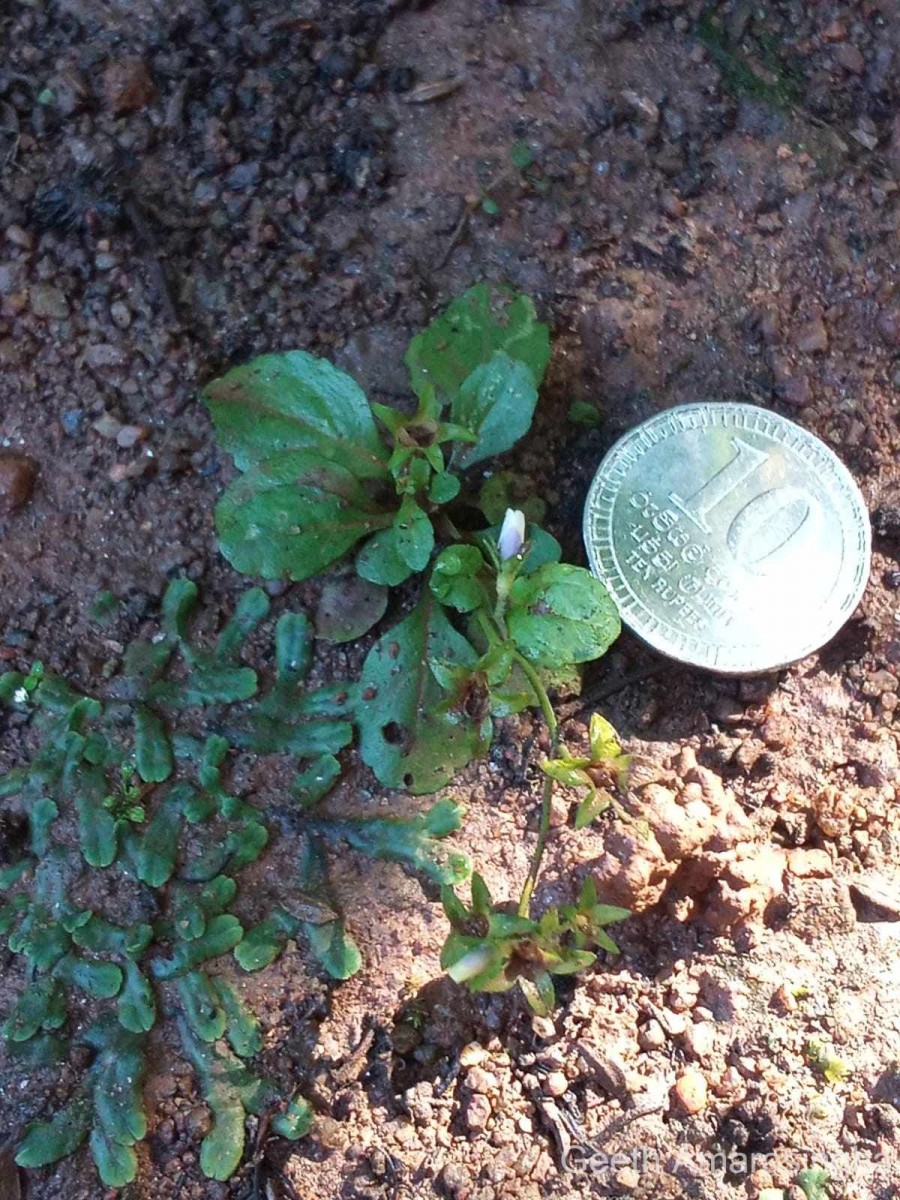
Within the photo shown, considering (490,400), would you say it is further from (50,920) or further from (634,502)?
(50,920)

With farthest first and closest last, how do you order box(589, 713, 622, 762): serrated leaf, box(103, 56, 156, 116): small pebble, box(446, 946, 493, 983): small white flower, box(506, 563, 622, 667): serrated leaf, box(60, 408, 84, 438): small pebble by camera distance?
1. box(103, 56, 156, 116): small pebble
2. box(60, 408, 84, 438): small pebble
3. box(506, 563, 622, 667): serrated leaf
4. box(589, 713, 622, 762): serrated leaf
5. box(446, 946, 493, 983): small white flower

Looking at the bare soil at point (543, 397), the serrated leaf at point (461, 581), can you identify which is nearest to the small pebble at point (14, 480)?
the bare soil at point (543, 397)

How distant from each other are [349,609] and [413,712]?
0.33m

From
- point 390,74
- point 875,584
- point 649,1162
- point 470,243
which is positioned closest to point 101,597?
point 470,243

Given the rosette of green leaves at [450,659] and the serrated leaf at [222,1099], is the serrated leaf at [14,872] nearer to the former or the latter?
the serrated leaf at [222,1099]

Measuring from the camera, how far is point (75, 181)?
3.14 m

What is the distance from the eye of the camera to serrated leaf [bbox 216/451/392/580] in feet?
9.24

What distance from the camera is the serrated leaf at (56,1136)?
2523 millimetres

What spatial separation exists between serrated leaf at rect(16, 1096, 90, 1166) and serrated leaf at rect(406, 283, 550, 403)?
6.37ft

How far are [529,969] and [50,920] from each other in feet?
3.87

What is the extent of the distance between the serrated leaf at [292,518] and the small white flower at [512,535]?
382 millimetres

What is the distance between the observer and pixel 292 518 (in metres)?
2.82

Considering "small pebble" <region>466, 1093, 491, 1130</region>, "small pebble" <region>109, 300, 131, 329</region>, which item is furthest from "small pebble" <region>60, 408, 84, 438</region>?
"small pebble" <region>466, 1093, 491, 1130</region>

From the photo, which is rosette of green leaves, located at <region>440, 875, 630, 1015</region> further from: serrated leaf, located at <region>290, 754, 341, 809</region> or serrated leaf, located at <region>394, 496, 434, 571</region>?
serrated leaf, located at <region>394, 496, 434, 571</region>
